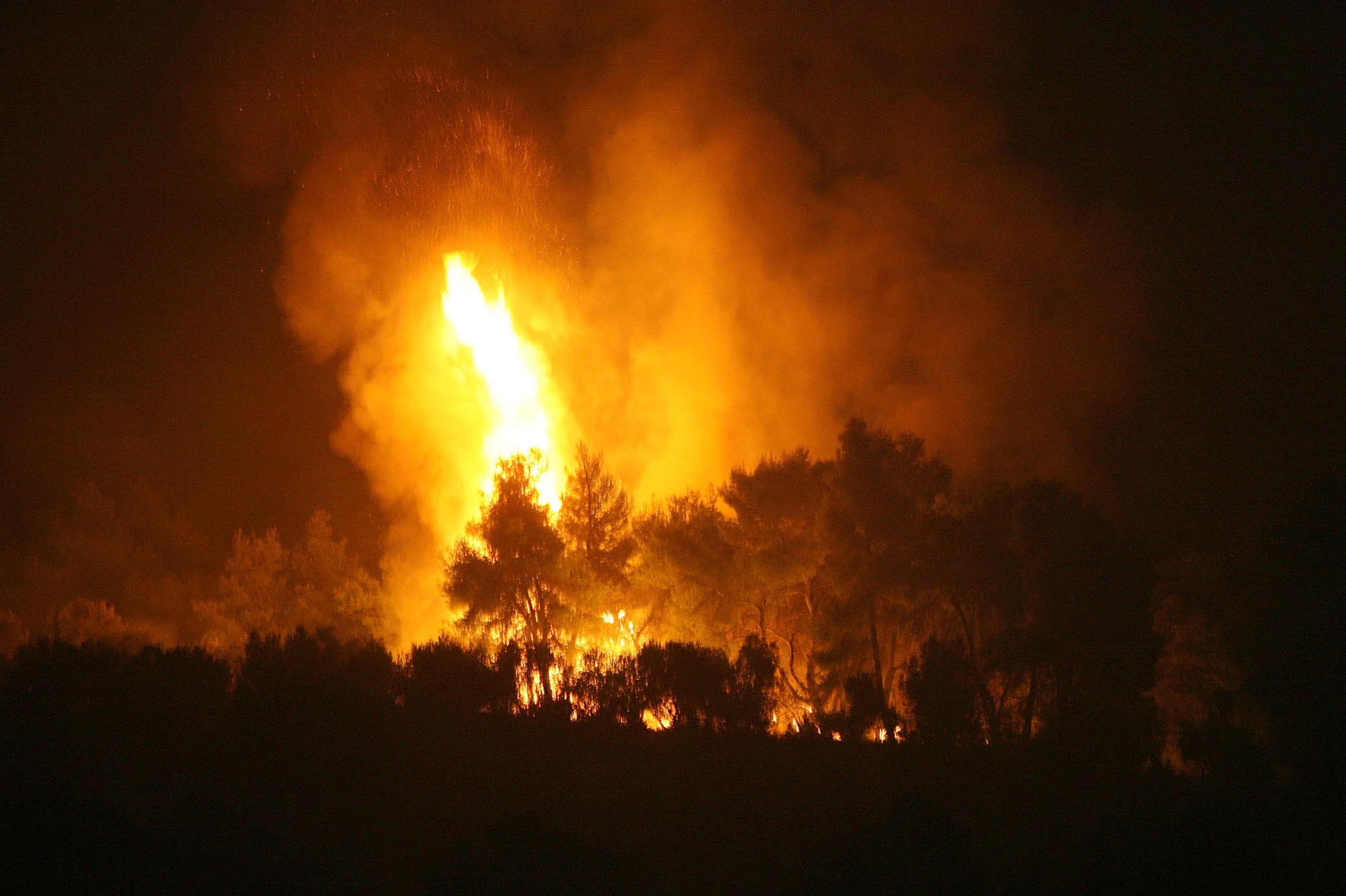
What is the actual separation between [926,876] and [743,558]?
13.6 m

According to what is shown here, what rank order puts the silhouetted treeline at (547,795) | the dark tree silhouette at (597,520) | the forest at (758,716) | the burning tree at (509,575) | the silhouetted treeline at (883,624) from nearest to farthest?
the silhouetted treeline at (547,795), the forest at (758,716), the silhouetted treeline at (883,624), the burning tree at (509,575), the dark tree silhouette at (597,520)

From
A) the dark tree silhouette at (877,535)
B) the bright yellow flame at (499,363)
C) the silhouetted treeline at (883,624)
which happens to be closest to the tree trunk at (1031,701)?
the silhouetted treeline at (883,624)

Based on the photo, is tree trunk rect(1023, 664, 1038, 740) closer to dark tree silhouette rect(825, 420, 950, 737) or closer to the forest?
the forest

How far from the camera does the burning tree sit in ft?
75.1

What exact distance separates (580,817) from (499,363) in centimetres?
2565

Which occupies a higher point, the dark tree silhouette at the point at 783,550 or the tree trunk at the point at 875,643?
the dark tree silhouette at the point at 783,550

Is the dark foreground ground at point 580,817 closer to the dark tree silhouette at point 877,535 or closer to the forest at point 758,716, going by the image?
the forest at point 758,716

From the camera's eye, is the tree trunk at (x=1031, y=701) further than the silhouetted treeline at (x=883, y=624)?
Yes

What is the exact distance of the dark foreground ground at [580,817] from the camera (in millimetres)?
8445

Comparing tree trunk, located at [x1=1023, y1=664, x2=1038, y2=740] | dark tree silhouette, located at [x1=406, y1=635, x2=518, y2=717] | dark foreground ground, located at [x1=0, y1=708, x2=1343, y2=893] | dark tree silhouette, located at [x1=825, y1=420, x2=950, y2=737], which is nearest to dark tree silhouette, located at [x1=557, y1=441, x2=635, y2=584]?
dark tree silhouette, located at [x1=825, y1=420, x2=950, y2=737]

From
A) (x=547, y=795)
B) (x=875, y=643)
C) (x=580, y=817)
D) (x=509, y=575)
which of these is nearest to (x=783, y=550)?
(x=875, y=643)

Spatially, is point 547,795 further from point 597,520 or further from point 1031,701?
point 597,520

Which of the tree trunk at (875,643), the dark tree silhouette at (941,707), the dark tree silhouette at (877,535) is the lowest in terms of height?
the dark tree silhouette at (941,707)

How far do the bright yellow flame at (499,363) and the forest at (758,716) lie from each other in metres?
8.60
